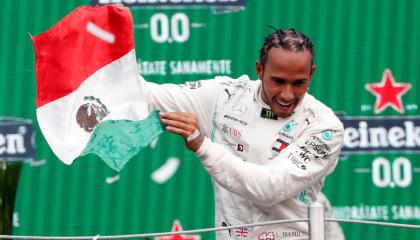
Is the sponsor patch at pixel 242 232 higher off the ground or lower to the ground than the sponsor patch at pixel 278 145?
lower

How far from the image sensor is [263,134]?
5.95 m

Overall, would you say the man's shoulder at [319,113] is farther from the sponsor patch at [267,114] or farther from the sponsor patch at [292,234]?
the sponsor patch at [292,234]

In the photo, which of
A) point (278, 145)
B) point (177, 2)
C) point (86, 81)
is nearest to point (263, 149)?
point (278, 145)

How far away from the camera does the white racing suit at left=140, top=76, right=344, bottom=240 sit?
19.2 feet

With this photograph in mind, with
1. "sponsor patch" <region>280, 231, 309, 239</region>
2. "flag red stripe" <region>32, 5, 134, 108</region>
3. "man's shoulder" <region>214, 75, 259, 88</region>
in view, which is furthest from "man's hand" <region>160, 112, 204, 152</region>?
"flag red stripe" <region>32, 5, 134, 108</region>

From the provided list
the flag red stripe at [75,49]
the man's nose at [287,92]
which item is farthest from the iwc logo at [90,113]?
the man's nose at [287,92]

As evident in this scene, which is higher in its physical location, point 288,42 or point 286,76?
point 288,42

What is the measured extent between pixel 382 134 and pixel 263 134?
4.38m

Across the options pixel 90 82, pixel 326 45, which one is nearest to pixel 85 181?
pixel 326 45

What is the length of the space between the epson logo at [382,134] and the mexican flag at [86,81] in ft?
13.4

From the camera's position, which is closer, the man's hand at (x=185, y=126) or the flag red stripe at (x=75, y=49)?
the man's hand at (x=185, y=126)

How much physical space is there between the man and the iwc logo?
21cm

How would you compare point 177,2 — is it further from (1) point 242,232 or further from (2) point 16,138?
(1) point 242,232

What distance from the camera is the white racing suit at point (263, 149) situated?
5.84 meters
